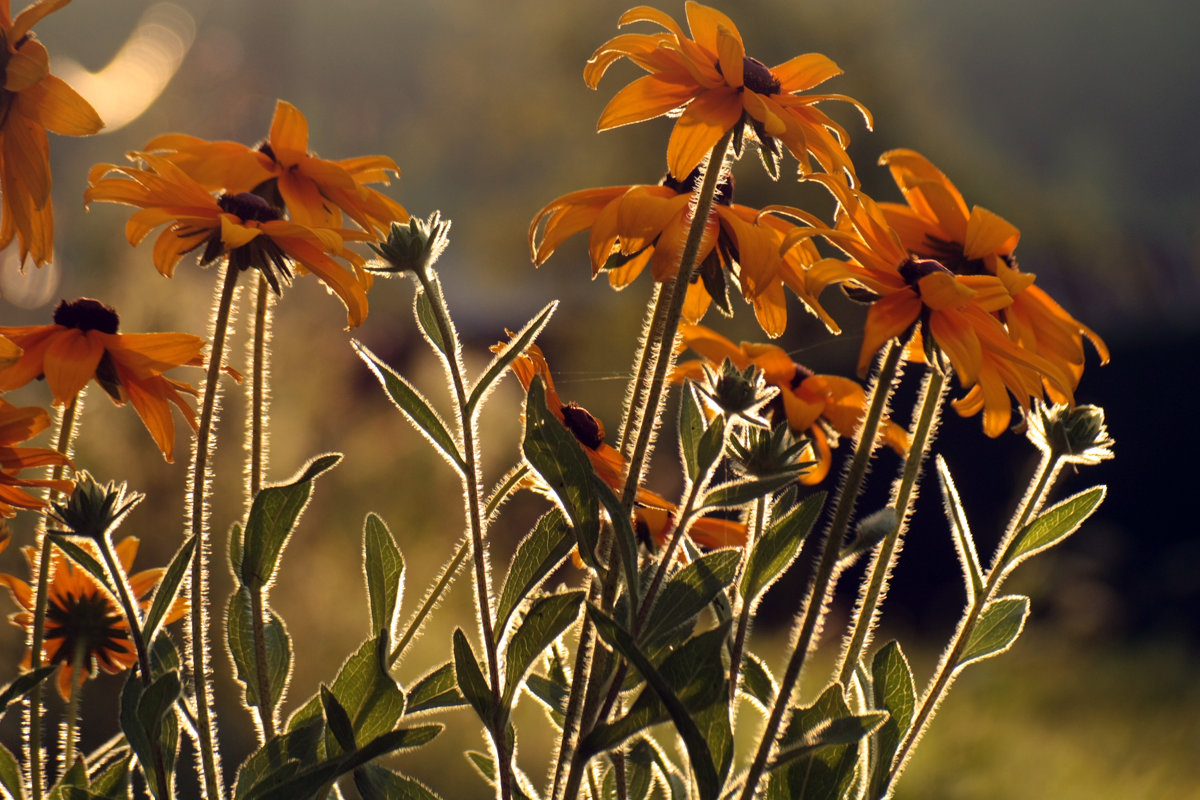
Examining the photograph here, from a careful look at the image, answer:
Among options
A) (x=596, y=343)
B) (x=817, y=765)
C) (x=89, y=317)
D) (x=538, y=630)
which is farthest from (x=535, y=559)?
(x=596, y=343)

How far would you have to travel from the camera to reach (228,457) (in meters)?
2.04

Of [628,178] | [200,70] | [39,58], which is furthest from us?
[628,178]

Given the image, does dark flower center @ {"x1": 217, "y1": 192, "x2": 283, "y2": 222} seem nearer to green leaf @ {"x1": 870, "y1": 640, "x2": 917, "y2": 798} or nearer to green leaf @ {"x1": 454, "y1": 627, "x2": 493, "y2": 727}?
green leaf @ {"x1": 454, "y1": 627, "x2": 493, "y2": 727}

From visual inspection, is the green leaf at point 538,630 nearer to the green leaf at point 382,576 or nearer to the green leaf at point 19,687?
the green leaf at point 382,576

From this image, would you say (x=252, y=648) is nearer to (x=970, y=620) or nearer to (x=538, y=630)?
(x=538, y=630)

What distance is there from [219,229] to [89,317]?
0.08 metres

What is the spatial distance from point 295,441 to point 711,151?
70.7 inches

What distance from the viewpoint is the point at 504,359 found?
0.37m

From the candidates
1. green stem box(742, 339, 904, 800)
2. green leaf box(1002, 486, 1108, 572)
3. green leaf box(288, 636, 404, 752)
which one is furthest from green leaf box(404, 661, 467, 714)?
green leaf box(1002, 486, 1108, 572)

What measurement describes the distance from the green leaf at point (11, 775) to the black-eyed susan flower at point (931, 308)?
384mm

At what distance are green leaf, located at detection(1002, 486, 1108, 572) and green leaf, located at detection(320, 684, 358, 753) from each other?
0.27 metres

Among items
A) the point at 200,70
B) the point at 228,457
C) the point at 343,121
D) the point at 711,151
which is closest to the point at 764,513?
the point at 711,151

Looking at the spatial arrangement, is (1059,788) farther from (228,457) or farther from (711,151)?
(711,151)

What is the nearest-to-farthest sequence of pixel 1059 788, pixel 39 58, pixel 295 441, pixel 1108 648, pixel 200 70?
pixel 39 58 < pixel 1059 788 < pixel 295 441 < pixel 1108 648 < pixel 200 70
